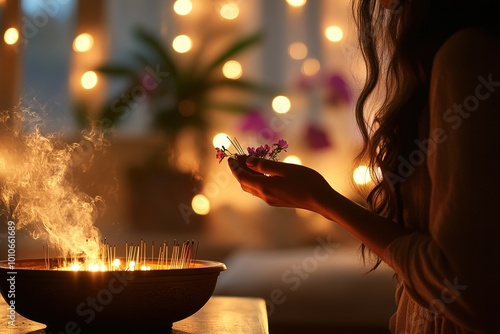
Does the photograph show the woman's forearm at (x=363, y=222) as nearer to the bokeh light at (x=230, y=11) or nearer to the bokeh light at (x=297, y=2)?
the bokeh light at (x=297, y=2)

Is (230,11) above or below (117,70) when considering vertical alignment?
above

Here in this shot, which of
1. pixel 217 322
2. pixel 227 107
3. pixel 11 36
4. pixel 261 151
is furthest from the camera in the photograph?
pixel 227 107

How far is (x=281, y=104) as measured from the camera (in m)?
5.04

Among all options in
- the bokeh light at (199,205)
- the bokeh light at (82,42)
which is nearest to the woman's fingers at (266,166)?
the bokeh light at (199,205)

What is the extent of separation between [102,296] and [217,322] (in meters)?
0.32

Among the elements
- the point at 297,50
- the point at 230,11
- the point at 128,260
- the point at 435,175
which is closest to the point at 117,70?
the point at 230,11

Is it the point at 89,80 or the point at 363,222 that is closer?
the point at 363,222

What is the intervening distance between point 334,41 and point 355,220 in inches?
162

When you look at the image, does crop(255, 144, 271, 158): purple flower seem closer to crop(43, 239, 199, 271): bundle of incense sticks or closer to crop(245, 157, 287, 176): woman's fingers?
crop(245, 157, 287, 176): woman's fingers

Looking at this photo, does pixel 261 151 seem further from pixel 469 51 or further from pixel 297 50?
pixel 297 50

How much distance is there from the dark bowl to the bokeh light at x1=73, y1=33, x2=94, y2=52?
4.30 meters

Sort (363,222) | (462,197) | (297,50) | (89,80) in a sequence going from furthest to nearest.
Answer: (89,80)
(297,50)
(363,222)
(462,197)

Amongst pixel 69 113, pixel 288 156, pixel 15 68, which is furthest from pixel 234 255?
pixel 15 68

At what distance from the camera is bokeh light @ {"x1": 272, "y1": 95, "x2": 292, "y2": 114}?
5.03m
